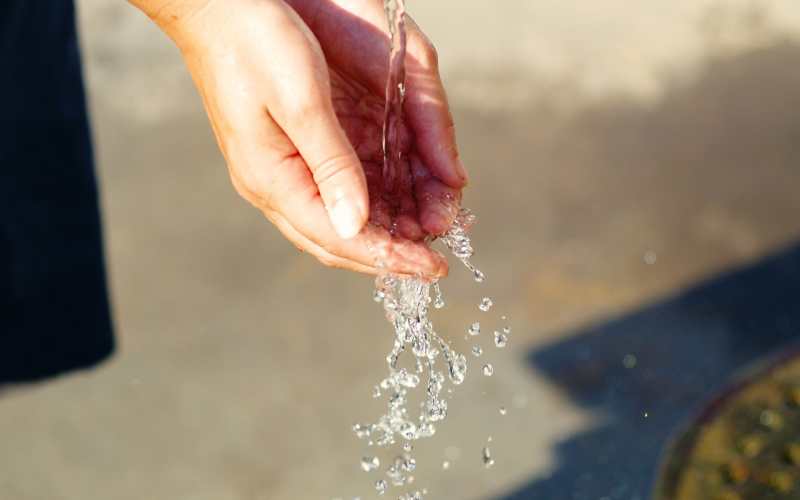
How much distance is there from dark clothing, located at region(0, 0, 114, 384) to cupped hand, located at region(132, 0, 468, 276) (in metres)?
0.83

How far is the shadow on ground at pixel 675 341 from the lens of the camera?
147 centimetres

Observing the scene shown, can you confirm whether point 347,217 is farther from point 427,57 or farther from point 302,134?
point 427,57

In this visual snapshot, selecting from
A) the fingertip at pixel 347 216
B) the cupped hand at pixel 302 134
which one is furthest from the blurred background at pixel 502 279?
the fingertip at pixel 347 216

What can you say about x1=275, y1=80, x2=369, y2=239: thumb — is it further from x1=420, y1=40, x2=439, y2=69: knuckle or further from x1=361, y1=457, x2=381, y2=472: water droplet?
x1=361, y1=457, x2=381, y2=472: water droplet

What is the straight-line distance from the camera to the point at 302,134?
76 cm

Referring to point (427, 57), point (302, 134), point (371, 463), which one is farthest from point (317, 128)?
point (371, 463)

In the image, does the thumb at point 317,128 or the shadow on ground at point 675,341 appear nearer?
the thumb at point 317,128

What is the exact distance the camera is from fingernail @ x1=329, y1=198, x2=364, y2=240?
765mm

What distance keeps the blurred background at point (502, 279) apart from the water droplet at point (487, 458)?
1 centimetres

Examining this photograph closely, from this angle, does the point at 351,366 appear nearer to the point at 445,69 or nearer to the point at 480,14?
the point at 445,69

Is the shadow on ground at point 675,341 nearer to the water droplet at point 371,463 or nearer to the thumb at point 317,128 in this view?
the water droplet at point 371,463

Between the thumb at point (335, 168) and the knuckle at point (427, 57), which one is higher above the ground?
the knuckle at point (427, 57)

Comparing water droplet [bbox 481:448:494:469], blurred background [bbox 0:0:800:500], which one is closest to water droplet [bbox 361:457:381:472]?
blurred background [bbox 0:0:800:500]

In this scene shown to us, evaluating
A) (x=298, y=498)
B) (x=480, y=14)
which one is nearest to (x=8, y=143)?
(x=298, y=498)
